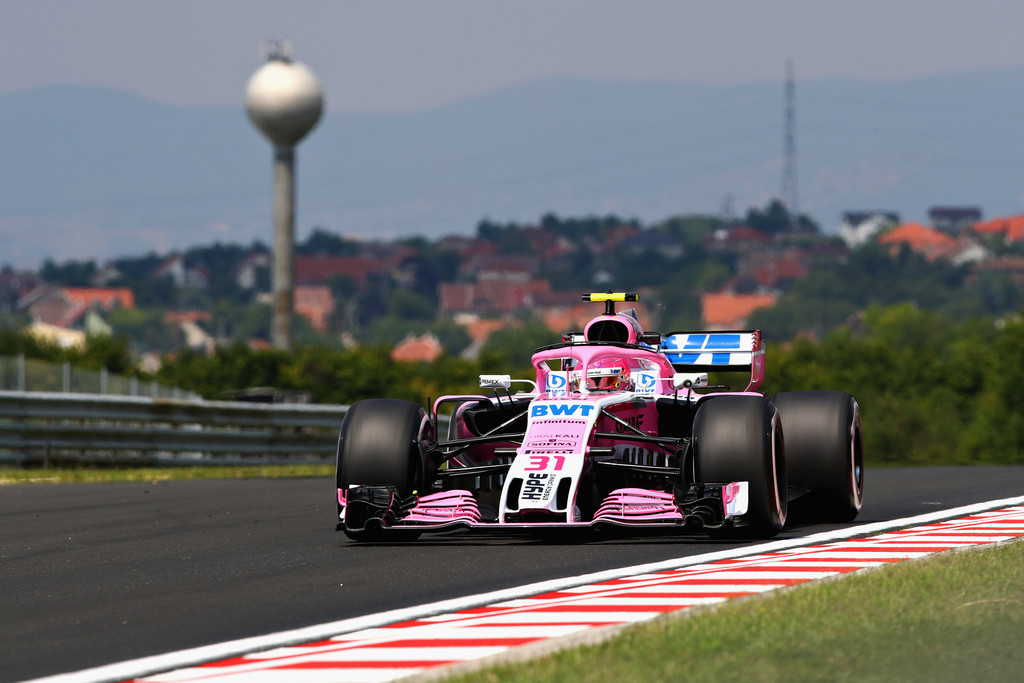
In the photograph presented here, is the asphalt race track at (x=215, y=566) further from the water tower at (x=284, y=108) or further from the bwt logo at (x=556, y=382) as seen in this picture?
the water tower at (x=284, y=108)

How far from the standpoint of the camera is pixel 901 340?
550 feet

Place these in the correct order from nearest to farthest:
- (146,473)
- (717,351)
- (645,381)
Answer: (645,381) → (717,351) → (146,473)

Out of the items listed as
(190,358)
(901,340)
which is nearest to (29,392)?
(190,358)

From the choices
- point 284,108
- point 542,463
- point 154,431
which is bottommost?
point 154,431

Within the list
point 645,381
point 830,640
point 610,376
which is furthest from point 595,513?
point 830,640

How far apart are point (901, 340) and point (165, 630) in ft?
537

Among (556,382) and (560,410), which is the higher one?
(556,382)

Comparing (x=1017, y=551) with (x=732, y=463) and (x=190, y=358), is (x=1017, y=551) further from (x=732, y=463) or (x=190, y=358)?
(x=190, y=358)

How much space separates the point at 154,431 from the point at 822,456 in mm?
11788

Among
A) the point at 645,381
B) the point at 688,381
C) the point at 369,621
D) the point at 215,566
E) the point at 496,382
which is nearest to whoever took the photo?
the point at 369,621

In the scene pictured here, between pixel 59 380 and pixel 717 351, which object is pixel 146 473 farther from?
pixel 717 351

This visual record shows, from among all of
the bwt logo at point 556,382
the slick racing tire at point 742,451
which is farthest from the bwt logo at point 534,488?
the bwt logo at point 556,382

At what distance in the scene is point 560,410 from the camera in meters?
12.6

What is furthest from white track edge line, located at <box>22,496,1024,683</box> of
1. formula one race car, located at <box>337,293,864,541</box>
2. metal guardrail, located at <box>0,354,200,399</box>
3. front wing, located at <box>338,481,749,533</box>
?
metal guardrail, located at <box>0,354,200,399</box>
